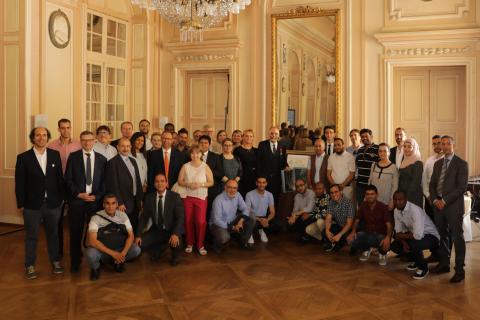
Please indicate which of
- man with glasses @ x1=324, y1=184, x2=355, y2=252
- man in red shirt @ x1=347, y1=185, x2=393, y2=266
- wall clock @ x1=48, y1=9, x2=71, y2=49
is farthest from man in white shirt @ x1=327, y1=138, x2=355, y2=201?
wall clock @ x1=48, y1=9, x2=71, y2=49

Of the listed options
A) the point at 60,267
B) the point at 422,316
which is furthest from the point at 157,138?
the point at 422,316

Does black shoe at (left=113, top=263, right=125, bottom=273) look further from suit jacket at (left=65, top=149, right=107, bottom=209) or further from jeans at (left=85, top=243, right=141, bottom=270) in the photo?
suit jacket at (left=65, top=149, right=107, bottom=209)

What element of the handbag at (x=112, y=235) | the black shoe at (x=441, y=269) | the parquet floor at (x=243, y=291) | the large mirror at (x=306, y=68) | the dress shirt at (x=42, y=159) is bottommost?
the parquet floor at (x=243, y=291)

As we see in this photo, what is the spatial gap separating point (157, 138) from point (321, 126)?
114 inches

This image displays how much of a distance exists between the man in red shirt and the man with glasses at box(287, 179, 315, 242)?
2.49 ft

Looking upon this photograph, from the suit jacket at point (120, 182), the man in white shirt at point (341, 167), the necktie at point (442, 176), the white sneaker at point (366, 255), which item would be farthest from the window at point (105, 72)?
the necktie at point (442, 176)

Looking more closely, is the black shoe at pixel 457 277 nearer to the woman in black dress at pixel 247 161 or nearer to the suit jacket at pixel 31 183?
the woman in black dress at pixel 247 161

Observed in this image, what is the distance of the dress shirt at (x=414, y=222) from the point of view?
195 inches

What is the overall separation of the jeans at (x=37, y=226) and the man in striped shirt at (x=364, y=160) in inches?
128

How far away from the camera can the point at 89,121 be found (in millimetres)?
8055

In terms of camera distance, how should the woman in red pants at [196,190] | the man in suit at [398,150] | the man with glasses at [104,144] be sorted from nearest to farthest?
the man with glasses at [104,144]
the woman in red pants at [196,190]
the man in suit at [398,150]

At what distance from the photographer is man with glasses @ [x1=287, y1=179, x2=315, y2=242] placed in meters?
6.23

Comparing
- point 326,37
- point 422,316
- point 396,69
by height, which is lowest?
point 422,316

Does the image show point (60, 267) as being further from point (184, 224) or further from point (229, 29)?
point (229, 29)
